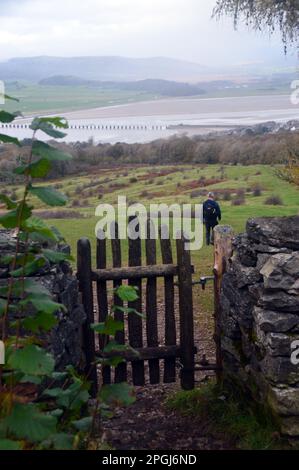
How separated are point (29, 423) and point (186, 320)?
3910 millimetres

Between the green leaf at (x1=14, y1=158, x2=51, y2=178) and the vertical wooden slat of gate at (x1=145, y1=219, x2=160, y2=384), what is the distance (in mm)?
3499

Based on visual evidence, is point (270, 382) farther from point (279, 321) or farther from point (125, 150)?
point (125, 150)

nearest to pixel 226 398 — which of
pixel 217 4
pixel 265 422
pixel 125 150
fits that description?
pixel 265 422

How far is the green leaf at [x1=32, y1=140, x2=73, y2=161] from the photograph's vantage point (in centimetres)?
346

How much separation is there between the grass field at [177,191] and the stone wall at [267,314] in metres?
7.37

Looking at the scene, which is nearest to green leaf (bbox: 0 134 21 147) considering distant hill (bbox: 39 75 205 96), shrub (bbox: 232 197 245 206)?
shrub (bbox: 232 197 245 206)

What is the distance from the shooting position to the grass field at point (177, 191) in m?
21.5

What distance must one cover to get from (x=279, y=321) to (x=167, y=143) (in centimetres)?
5046

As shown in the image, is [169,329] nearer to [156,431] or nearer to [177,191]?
[156,431]

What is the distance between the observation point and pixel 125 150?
54844 mm

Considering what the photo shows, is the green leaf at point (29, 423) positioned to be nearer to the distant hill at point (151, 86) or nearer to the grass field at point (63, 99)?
the grass field at point (63, 99)

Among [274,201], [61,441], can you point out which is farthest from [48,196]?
[274,201]

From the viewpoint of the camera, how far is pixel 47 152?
137 inches

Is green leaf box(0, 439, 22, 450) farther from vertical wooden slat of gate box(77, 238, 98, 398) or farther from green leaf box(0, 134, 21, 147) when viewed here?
vertical wooden slat of gate box(77, 238, 98, 398)
